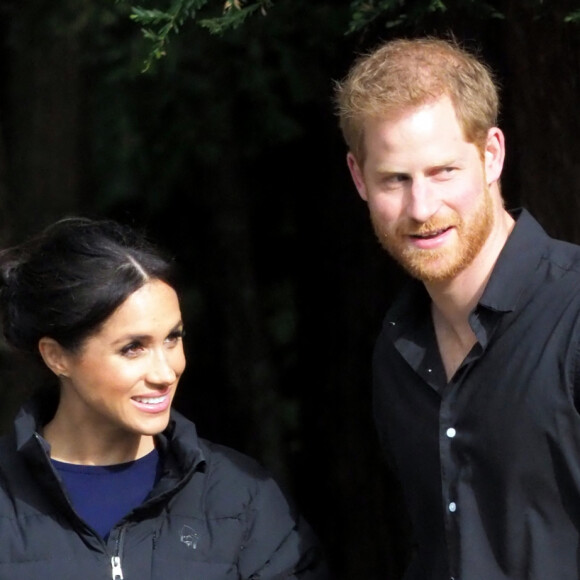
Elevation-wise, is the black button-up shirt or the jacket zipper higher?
the black button-up shirt

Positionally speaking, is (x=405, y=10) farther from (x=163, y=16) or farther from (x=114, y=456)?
(x=114, y=456)

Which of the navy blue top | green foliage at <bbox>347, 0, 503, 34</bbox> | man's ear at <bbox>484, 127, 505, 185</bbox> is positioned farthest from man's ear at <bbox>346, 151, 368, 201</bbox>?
the navy blue top

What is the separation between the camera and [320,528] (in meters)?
4.83

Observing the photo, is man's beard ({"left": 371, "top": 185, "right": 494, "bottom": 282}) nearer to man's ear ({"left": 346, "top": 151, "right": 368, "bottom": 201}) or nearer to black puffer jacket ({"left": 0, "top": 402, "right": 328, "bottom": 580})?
man's ear ({"left": 346, "top": 151, "right": 368, "bottom": 201})

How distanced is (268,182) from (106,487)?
2051 mm

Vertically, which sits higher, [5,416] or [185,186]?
[185,186]

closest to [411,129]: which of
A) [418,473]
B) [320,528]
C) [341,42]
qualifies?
[418,473]

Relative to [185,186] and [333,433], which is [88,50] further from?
[333,433]

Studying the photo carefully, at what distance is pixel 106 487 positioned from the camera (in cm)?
310

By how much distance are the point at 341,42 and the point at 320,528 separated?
1800 millimetres

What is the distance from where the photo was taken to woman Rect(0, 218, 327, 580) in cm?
297

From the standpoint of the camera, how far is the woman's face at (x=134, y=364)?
9.84 ft

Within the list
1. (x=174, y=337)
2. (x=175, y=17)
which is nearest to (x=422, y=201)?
(x=174, y=337)

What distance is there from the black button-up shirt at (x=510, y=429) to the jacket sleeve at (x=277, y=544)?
343mm
